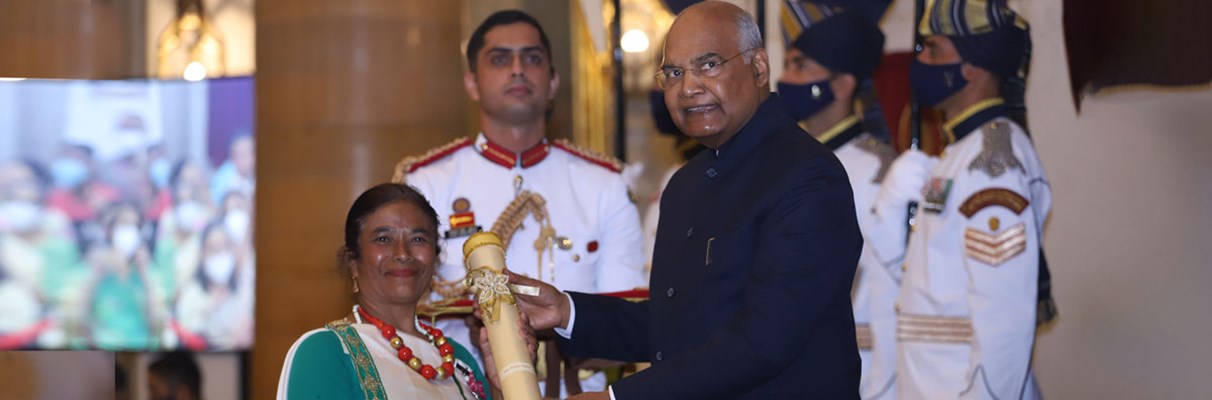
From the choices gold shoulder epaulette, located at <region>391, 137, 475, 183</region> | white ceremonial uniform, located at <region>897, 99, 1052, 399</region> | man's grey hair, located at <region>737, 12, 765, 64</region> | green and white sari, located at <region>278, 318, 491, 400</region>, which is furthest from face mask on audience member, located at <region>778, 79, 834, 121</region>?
man's grey hair, located at <region>737, 12, 765, 64</region>

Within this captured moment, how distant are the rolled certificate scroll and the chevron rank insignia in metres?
2.32

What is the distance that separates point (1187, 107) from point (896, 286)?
56.3 inches

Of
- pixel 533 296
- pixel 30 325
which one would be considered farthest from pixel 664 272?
pixel 30 325

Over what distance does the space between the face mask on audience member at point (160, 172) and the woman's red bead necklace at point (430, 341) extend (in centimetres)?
755

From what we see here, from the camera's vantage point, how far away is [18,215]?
9.05m

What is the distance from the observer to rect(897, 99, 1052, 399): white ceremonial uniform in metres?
4.80

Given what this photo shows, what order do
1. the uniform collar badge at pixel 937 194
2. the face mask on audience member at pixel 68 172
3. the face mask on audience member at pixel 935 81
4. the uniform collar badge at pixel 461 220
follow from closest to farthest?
the uniform collar badge at pixel 461 220, the uniform collar badge at pixel 937 194, the face mask on audience member at pixel 935 81, the face mask on audience member at pixel 68 172

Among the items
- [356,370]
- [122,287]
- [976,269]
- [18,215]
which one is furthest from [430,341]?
[122,287]

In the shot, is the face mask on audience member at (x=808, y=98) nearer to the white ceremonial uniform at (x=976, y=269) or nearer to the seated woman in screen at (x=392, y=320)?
the white ceremonial uniform at (x=976, y=269)

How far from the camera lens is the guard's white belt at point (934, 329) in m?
5.09

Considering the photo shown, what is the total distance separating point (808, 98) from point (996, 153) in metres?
1.16

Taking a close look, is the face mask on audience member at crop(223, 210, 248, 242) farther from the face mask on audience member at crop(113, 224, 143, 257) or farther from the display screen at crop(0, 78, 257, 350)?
the face mask on audience member at crop(113, 224, 143, 257)

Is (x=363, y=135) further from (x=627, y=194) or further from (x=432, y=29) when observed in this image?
(x=627, y=194)

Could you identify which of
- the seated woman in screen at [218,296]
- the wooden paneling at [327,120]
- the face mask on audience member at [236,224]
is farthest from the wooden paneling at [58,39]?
the wooden paneling at [327,120]
